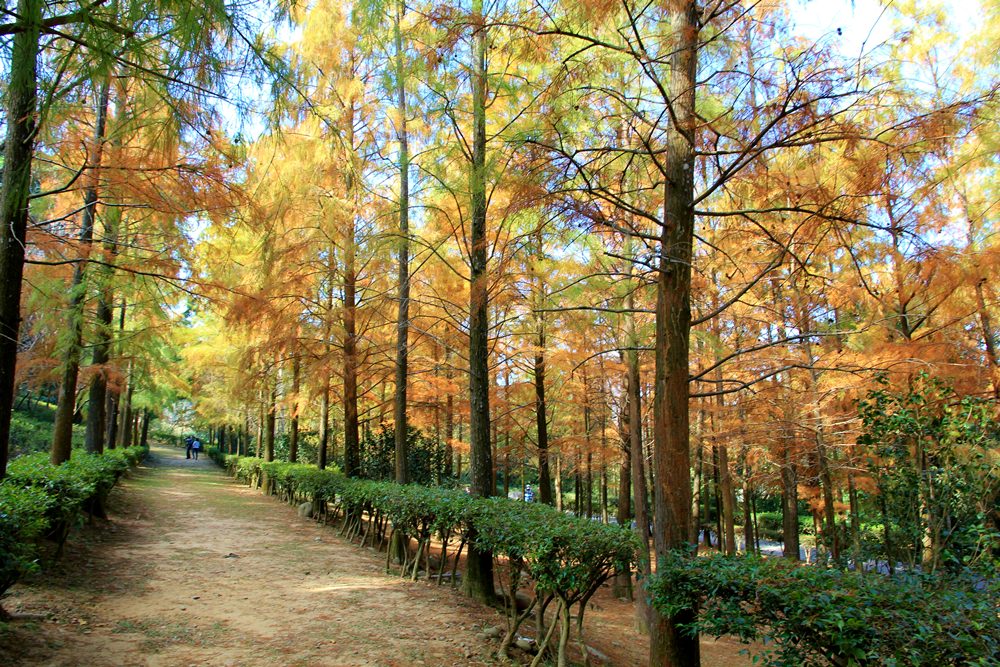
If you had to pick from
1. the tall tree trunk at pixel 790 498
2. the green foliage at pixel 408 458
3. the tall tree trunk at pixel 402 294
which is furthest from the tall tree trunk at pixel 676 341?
the green foliage at pixel 408 458

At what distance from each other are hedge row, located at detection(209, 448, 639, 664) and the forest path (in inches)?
22.8

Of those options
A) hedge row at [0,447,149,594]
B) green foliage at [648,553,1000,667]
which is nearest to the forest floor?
green foliage at [648,553,1000,667]

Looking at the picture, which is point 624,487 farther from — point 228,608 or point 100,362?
point 100,362

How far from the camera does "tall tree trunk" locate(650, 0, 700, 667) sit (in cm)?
360

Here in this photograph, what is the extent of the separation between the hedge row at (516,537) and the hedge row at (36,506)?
11.0 ft

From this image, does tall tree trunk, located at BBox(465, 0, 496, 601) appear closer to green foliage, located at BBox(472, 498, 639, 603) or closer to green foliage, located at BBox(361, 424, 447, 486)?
green foliage, located at BBox(472, 498, 639, 603)

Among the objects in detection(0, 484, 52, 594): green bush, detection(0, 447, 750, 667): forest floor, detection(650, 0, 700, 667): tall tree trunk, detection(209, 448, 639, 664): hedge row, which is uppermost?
detection(650, 0, 700, 667): tall tree trunk

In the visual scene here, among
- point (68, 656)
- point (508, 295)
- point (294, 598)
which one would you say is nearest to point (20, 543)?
point (68, 656)

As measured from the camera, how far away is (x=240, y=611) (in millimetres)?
5141

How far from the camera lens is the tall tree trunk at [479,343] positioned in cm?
640

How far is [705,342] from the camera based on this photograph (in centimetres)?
963

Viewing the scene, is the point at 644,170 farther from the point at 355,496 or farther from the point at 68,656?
the point at 355,496

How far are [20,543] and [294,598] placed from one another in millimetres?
2595

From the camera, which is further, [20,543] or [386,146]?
[386,146]
